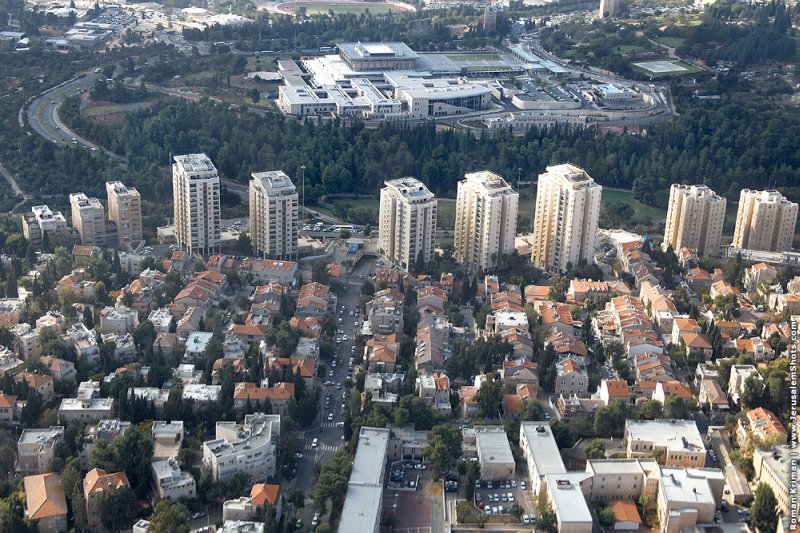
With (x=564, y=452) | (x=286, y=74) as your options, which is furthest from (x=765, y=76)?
(x=564, y=452)

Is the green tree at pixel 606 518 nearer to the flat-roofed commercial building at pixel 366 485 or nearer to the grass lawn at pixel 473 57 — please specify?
the flat-roofed commercial building at pixel 366 485

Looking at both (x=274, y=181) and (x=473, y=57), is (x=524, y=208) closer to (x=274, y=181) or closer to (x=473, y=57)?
(x=274, y=181)

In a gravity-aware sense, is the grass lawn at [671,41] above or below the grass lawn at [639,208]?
above

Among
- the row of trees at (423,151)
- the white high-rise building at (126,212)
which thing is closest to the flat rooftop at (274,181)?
the white high-rise building at (126,212)

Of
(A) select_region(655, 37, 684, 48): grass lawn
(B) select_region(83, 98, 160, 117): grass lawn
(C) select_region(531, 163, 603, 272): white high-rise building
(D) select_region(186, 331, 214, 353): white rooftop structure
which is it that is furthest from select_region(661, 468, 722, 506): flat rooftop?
(A) select_region(655, 37, 684, 48): grass lawn

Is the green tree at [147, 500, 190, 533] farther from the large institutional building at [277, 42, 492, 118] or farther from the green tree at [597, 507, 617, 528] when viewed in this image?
the large institutional building at [277, 42, 492, 118]

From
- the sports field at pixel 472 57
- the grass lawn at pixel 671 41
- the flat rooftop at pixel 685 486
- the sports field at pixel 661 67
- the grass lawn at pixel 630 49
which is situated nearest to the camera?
the flat rooftop at pixel 685 486

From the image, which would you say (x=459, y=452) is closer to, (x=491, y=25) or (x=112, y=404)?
(x=112, y=404)
